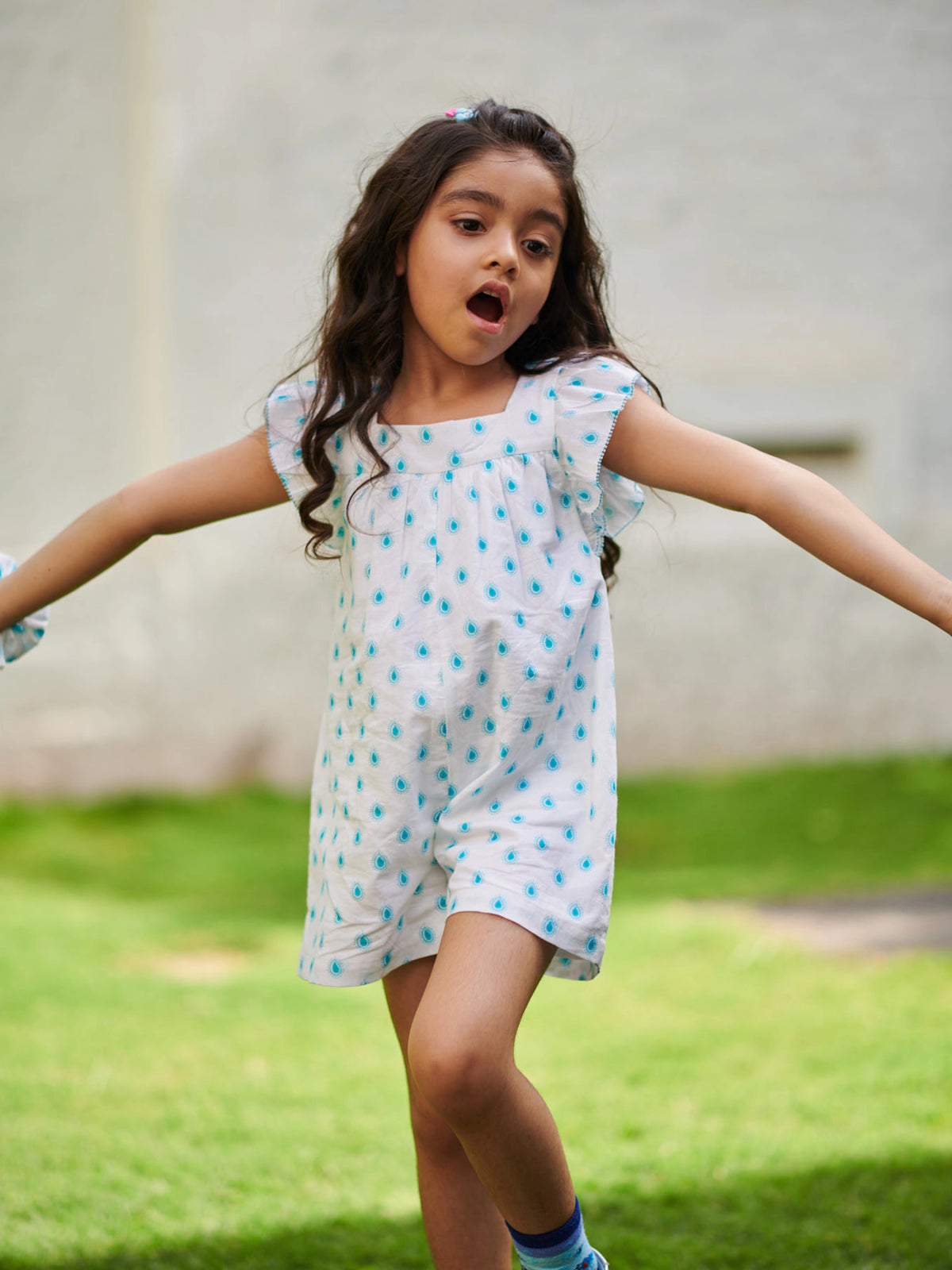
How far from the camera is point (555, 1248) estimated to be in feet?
5.53

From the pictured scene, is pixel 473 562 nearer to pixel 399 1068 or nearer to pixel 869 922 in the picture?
pixel 399 1068

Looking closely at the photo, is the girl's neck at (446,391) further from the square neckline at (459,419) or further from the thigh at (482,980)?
the thigh at (482,980)

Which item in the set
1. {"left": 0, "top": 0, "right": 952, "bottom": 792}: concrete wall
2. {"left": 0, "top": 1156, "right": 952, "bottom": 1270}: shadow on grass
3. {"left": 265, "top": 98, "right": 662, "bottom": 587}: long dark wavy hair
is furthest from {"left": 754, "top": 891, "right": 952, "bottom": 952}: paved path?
{"left": 265, "top": 98, "right": 662, "bottom": 587}: long dark wavy hair

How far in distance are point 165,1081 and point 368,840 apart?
175 cm

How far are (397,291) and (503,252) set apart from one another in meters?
0.23

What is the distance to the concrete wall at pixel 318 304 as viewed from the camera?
5.83 m

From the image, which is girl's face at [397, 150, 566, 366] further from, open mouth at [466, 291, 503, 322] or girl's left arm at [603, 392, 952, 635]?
girl's left arm at [603, 392, 952, 635]

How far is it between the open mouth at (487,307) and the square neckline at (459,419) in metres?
0.11

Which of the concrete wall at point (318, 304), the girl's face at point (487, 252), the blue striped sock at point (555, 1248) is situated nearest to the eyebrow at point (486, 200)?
the girl's face at point (487, 252)

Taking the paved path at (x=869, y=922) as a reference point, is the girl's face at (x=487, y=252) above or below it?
above

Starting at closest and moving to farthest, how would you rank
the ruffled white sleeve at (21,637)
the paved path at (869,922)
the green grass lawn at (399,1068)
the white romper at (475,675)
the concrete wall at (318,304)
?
1. the white romper at (475,675)
2. the ruffled white sleeve at (21,637)
3. the green grass lawn at (399,1068)
4. the paved path at (869,922)
5. the concrete wall at (318,304)

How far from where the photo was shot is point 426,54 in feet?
19.1

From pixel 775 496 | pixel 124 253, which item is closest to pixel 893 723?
pixel 124 253

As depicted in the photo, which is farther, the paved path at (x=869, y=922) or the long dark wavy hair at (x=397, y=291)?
the paved path at (x=869, y=922)
